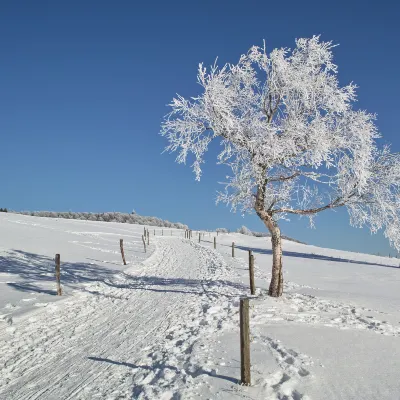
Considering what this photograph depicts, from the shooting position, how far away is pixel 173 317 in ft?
38.2

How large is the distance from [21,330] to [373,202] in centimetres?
1253

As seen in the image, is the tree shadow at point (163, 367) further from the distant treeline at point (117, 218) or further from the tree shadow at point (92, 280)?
the distant treeline at point (117, 218)

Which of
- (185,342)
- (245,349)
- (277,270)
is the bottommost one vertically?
(185,342)

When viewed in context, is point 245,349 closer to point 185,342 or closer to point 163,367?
point 163,367

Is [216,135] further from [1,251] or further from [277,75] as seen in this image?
[1,251]

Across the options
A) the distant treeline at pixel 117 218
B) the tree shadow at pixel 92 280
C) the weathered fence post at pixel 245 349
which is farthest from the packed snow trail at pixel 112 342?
the distant treeline at pixel 117 218

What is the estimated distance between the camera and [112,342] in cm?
934

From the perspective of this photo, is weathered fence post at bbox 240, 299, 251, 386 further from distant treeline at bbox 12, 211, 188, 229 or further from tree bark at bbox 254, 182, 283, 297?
distant treeline at bbox 12, 211, 188, 229

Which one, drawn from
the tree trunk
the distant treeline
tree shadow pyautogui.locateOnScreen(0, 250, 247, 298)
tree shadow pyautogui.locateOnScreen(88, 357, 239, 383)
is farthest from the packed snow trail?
the distant treeline

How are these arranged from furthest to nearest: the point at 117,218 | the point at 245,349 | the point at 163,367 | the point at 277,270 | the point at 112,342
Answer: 1. the point at 117,218
2. the point at 277,270
3. the point at 112,342
4. the point at 163,367
5. the point at 245,349

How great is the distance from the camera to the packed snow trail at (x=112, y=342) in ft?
22.2

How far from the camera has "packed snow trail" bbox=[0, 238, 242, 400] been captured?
6777 mm

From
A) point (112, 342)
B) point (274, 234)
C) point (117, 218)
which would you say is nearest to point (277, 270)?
point (274, 234)

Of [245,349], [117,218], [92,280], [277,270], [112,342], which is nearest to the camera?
[245,349]
